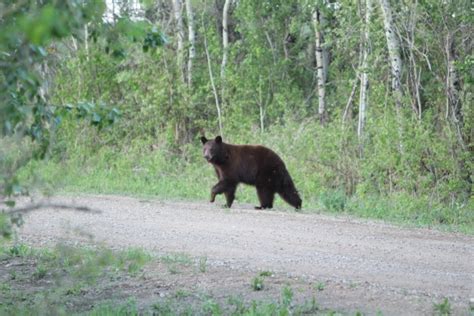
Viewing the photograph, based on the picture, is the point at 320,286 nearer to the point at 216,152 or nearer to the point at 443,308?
the point at 443,308

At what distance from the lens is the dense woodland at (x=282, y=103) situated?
30.1ft

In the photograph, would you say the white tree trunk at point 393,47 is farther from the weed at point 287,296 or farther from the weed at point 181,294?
the weed at point 287,296

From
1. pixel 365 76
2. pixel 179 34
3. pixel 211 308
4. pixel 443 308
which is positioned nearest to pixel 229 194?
pixel 365 76

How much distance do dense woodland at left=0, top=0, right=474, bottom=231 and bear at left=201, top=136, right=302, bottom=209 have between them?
1.13 m

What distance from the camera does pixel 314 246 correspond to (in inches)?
448

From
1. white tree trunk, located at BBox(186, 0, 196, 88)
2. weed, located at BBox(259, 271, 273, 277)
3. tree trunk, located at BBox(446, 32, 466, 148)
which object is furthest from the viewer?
white tree trunk, located at BBox(186, 0, 196, 88)

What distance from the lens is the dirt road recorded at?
324 inches

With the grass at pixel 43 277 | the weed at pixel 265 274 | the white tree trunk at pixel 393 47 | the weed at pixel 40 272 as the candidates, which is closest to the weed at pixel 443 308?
the weed at pixel 265 274

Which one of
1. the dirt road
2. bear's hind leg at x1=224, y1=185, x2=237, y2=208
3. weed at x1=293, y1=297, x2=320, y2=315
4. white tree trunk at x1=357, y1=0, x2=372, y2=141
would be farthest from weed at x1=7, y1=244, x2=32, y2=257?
white tree trunk at x1=357, y1=0, x2=372, y2=141

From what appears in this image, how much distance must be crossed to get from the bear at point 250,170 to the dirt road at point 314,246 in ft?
1.54

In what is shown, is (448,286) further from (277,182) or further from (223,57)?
(223,57)

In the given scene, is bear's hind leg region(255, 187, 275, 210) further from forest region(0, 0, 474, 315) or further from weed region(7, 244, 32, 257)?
weed region(7, 244, 32, 257)

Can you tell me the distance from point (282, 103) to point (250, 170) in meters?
9.80

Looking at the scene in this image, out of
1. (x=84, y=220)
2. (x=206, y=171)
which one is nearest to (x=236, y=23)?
(x=206, y=171)
